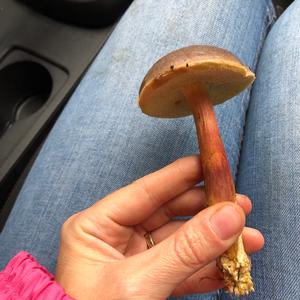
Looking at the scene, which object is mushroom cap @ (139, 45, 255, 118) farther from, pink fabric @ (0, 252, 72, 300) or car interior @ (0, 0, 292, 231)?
car interior @ (0, 0, 292, 231)

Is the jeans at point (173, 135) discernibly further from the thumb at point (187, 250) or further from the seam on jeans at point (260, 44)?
the thumb at point (187, 250)

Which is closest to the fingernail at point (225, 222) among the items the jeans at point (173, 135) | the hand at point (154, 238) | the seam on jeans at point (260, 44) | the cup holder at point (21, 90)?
the hand at point (154, 238)

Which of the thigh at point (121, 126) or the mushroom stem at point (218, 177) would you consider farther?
the thigh at point (121, 126)

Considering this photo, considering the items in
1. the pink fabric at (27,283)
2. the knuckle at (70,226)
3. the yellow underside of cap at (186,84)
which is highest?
the yellow underside of cap at (186,84)

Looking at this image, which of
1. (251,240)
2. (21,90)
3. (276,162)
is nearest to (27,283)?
(251,240)

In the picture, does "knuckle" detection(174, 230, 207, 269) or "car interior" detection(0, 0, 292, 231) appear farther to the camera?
"car interior" detection(0, 0, 292, 231)

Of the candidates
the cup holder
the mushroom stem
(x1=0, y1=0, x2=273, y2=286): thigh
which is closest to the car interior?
the cup holder

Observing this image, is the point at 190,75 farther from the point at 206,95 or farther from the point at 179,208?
the point at 179,208
